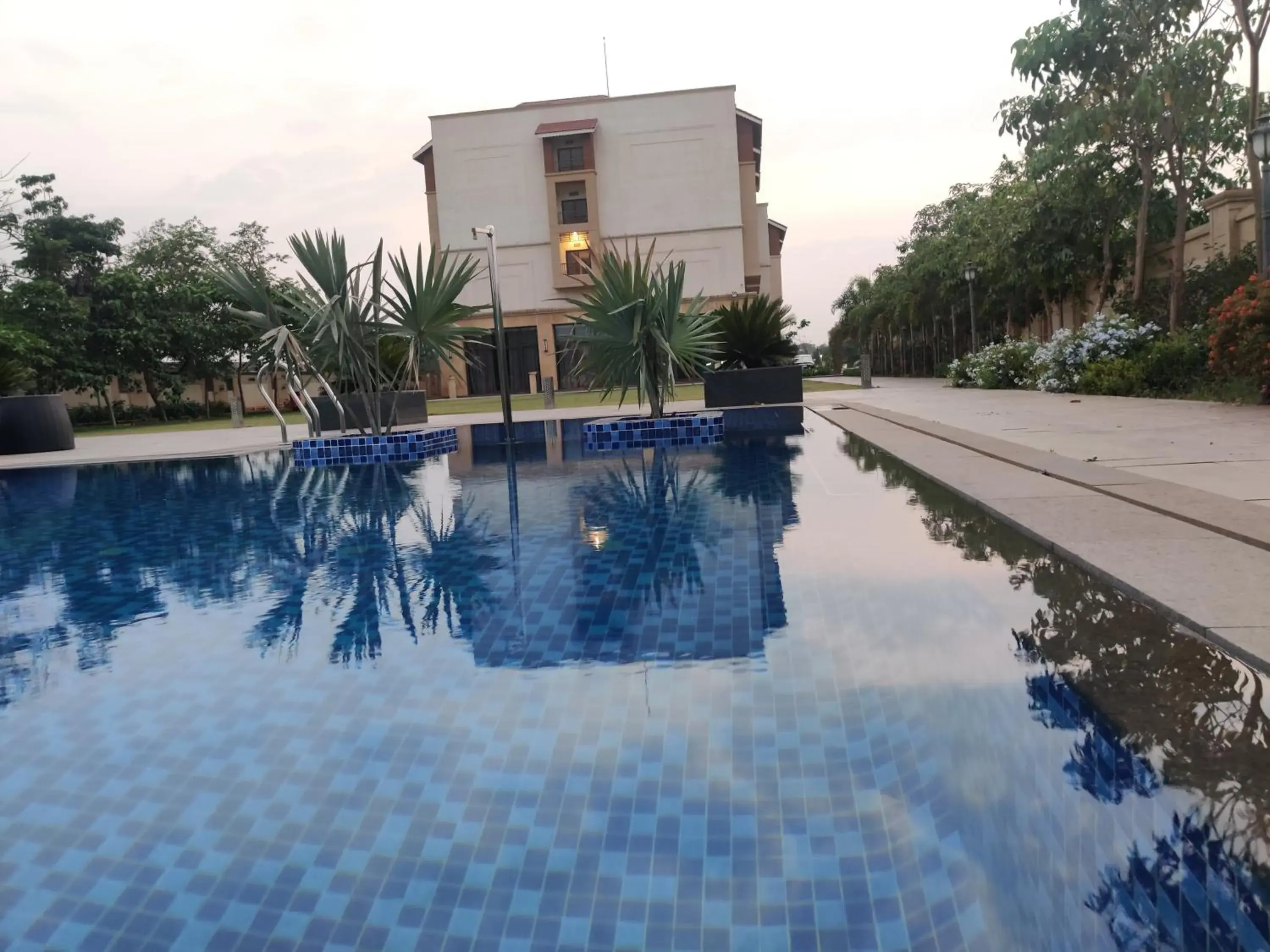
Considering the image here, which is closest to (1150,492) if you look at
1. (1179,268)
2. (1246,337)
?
(1246,337)

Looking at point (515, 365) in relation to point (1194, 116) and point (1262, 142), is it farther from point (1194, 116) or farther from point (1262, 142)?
point (1262, 142)

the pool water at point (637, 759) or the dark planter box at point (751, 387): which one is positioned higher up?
the dark planter box at point (751, 387)

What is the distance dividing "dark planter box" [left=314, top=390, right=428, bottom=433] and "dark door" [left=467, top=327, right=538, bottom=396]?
23237 millimetres

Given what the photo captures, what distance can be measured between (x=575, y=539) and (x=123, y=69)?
50.8 ft

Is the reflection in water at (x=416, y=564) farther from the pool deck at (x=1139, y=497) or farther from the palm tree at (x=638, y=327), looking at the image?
the palm tree at (x=638, y=327)

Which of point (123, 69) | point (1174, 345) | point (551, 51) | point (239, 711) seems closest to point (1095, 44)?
point (1174, 345)

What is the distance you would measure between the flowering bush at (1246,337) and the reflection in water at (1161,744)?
811 centimetres

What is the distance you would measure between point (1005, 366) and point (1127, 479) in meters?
17.0

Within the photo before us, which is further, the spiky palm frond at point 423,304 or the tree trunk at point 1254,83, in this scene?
the tree trunk at point 1254,83

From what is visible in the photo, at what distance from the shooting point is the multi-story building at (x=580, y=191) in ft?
129

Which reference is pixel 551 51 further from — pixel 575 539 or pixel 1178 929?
pixel 1178 929

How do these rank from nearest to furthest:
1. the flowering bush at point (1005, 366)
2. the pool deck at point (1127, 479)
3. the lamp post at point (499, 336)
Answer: the pool deck at point (1127, 479), the lamp post at point (499, 336), the flowering bush at point (1005, 366)

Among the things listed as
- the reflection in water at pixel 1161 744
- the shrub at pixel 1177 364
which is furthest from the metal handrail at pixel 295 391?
the shrub at pixel 1177 364

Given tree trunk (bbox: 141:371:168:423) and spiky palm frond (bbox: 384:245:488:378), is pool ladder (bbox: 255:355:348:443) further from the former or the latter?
tree trunk (bbox: 141:371:168:423)
